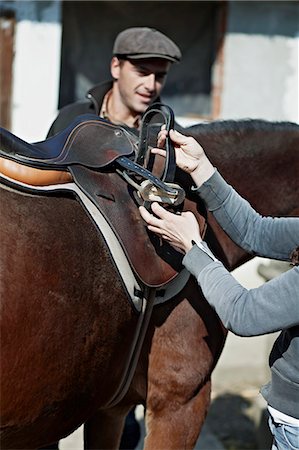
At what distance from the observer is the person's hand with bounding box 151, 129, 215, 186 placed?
7.37 ft

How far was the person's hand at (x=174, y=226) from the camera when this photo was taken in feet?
6.64

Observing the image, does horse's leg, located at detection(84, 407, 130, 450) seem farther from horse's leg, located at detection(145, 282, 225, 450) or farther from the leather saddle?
the leather saddle

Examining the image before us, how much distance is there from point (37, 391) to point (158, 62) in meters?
1.54

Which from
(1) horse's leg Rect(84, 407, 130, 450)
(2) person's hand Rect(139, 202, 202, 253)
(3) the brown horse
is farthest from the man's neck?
(1) horse's leg Rect(84, 407, 130, 450)

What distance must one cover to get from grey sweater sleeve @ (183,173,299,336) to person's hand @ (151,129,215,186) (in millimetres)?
28

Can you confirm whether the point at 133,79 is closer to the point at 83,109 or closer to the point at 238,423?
the point at 83,109

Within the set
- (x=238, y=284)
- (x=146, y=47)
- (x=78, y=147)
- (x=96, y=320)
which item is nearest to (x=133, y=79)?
(x=146, y=47)

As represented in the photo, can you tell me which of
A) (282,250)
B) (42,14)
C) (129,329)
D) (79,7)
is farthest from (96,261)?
(79,7)

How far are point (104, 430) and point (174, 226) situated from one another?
41.9 inches

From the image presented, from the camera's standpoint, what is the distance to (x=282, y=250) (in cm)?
223

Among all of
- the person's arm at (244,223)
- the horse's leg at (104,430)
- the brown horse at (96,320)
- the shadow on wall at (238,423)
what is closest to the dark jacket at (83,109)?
the brown horse at (96,320)

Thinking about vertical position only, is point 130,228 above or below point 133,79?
below

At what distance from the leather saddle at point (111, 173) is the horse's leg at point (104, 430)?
738 millimetres

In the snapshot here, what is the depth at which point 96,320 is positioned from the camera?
2146 millimetres
